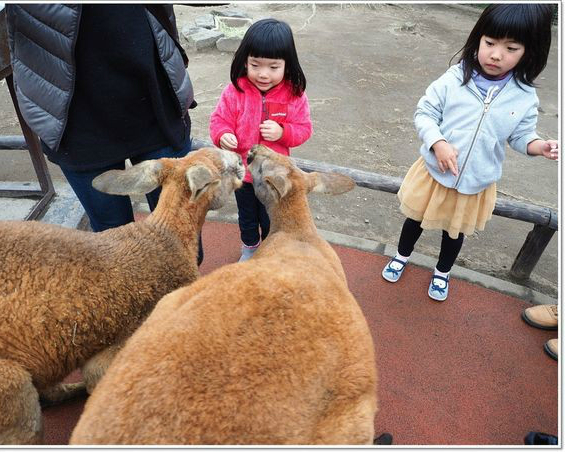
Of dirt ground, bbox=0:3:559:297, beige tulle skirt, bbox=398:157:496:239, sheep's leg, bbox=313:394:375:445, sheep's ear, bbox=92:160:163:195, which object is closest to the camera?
sheep's leg, bbox=313:394:375:445

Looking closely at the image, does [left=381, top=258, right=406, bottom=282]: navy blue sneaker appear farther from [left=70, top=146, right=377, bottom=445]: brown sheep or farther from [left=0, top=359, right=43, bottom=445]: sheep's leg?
[left=0, top=359, right=43, bottom=445]: sheep's leg

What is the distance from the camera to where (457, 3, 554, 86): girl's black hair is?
2857 mm

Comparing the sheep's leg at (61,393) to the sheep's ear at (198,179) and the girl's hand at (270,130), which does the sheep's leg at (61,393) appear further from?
the girl's hand at (270,130)

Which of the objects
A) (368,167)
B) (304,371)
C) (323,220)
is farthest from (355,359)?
(368,167)

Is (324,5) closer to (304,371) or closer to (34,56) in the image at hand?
(34,56)

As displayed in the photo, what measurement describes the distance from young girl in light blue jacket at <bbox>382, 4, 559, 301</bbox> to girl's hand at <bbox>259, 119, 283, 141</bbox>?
1045 millimetres

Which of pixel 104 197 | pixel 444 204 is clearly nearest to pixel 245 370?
pixel 104 197

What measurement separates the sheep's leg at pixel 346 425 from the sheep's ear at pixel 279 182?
1.49 metres

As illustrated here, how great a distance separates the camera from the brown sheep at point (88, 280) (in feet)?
6.90

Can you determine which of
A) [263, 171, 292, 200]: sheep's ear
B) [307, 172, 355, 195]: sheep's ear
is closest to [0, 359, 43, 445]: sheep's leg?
[263, 171, 292, 200]: sheep's ear

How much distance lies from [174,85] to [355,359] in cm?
189

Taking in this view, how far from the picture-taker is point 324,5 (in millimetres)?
14914

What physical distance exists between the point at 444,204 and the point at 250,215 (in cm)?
159

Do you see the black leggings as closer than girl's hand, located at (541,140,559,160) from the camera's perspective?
No
